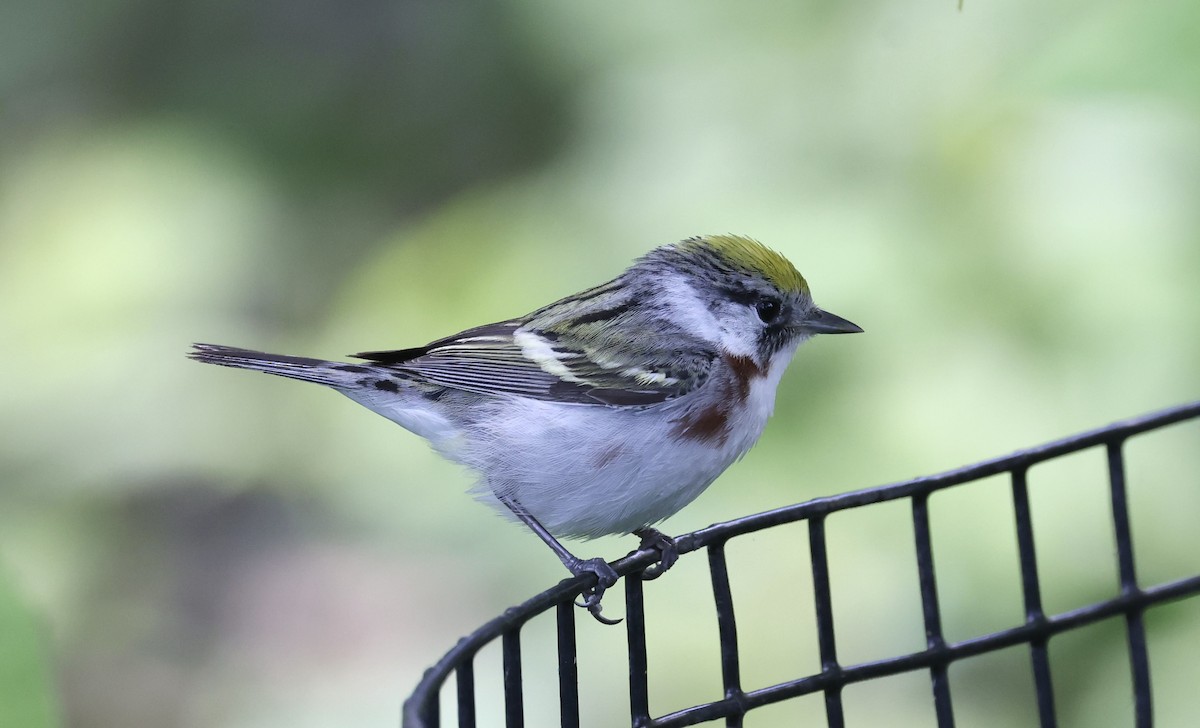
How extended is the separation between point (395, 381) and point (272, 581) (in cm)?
73

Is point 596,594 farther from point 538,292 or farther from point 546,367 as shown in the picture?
point 538,292

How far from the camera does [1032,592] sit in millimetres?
1038

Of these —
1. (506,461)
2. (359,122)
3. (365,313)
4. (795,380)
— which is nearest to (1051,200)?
(795,380)

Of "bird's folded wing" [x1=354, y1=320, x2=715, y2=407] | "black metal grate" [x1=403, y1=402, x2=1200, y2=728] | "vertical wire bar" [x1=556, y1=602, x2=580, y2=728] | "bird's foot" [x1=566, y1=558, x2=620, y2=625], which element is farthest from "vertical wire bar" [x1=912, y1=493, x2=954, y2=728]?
"bird's folded wing" [x1=354, y1=320, x2=715, y2=407]

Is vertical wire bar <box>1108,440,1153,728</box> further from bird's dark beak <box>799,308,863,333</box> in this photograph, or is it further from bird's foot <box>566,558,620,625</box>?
bird's dark beak <box>799,308,863,333</box>

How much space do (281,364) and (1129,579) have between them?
106 cm

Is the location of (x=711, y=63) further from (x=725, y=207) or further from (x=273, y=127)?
(x=273, y=127)

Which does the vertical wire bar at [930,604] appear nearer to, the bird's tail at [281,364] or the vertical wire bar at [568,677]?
the vertical wire bar at [568,677]

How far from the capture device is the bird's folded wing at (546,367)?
1.63 metres

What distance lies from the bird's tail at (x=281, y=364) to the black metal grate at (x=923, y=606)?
2.32 feet

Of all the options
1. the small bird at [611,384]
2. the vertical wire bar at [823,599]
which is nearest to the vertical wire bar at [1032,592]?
the vertical wire bar at [823,599]

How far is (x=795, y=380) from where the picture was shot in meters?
2.05

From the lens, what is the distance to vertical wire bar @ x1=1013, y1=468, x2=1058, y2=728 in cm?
100

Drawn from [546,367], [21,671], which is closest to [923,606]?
[546,367]
